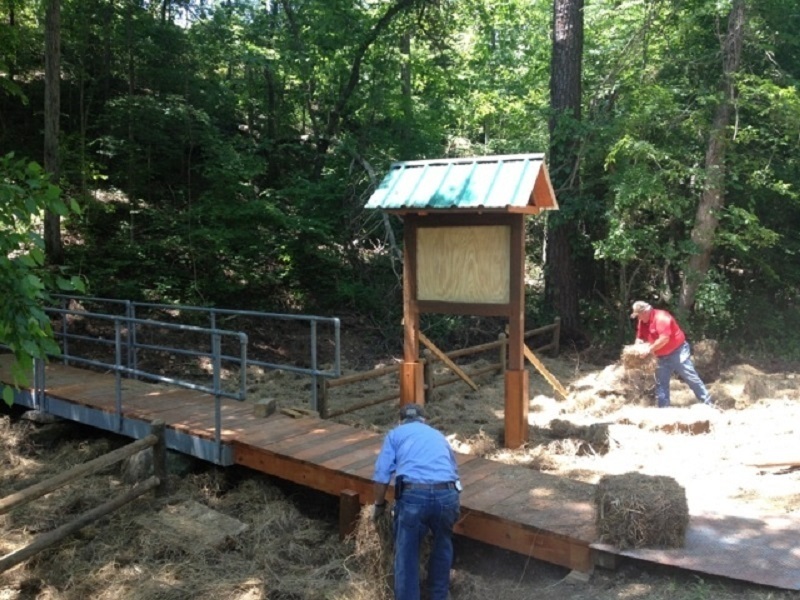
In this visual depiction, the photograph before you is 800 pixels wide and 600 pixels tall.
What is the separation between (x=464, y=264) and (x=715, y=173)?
22.9 feet

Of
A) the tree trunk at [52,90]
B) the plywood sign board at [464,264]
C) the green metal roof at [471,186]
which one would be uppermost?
the tree trunk at [52,90]

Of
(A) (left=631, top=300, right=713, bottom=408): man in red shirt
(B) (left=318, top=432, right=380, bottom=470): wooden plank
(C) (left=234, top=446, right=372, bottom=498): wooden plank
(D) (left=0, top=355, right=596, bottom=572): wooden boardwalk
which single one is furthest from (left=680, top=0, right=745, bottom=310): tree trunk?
(C) (left=234, top=446, right=372, bottom=498): wooden plank

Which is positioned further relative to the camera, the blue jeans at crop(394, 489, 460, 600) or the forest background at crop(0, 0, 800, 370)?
the forest background at crop(0, 0, 800, 370)

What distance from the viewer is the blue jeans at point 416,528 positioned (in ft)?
15.4

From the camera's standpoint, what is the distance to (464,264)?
773 centimetres

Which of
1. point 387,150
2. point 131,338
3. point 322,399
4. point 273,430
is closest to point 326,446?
point 273,430

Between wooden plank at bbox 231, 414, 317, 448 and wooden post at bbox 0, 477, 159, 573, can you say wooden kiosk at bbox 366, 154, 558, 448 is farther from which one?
wooden post at bbox 0, 477, 159, 573

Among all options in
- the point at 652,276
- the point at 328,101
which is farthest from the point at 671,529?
the point at 328,101

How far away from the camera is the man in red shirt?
941 cm

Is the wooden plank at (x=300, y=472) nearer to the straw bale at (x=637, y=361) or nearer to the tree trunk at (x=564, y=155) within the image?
the straw bale at (x=637, y=361)

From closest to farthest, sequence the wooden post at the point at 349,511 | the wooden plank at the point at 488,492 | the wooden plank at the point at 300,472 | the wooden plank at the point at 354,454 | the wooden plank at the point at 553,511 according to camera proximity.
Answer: the wooden plank at the point at 553,511 → the wooden plank at the point at 488,492 → the wooden post at the point at 349,511 → the wooden plank at the point at 300,472 → the wooden plank at the point at 354,454

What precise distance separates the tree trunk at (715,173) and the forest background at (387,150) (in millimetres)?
40

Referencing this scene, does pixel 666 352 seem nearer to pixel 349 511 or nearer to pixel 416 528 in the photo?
pixel 349 511

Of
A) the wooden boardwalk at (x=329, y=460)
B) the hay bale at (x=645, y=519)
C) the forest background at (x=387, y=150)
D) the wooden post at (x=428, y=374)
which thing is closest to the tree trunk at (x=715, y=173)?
the forest background at (x=387, y=150)
